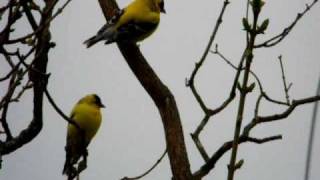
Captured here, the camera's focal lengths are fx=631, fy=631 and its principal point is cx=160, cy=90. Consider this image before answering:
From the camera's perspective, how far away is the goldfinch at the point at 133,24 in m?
2.96

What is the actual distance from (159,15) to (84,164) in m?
1.61

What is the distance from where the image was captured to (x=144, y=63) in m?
2.41

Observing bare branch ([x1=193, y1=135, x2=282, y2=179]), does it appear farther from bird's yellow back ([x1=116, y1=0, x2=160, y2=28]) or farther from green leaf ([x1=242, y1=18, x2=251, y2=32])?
bird's yellow back ([x1=116, y1=0, x2=160, y2=28])

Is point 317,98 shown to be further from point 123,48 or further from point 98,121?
point 98,121

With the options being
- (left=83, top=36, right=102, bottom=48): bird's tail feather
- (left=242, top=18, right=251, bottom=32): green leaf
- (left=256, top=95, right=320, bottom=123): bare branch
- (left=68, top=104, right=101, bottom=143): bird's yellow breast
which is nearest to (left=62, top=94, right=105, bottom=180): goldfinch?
(left=68, top=104, right=101, bottom=143): bird's yellow breast

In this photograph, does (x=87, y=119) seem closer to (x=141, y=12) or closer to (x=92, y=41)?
(x=92, y=41)

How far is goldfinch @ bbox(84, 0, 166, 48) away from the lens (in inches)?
116

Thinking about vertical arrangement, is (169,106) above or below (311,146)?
above

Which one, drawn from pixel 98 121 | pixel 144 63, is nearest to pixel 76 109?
pixel 98 121

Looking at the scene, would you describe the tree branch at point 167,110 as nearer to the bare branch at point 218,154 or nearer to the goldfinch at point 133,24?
the bare branch at point 218,154

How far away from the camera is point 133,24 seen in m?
3.21

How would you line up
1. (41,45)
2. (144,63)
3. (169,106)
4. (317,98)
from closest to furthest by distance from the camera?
(41,45) < (317,98) < (169,106) < (144,63)

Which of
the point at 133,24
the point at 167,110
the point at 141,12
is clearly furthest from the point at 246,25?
the point at 141,12

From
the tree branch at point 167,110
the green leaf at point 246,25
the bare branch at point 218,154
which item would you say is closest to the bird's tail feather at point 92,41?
the tree branch at point 167,110
